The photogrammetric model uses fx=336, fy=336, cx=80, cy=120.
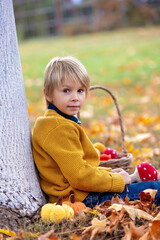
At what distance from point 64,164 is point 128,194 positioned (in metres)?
0.57

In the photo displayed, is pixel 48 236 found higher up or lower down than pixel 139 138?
higher up

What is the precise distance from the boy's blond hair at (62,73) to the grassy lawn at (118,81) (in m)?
0.43

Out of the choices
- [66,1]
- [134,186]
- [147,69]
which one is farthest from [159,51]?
[66,1]

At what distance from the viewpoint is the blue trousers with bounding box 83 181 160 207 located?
8.04ft

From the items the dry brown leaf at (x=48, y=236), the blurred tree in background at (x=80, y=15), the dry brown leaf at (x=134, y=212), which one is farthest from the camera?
the blurred tree in background at (x=80, y=15)

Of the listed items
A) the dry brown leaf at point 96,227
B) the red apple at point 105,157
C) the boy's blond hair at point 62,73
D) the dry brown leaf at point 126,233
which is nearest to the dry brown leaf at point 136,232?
the dry brown leaf at point 126,233

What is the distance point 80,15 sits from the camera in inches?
721

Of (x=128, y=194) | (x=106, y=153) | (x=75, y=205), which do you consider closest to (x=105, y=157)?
(x=106, y=153)

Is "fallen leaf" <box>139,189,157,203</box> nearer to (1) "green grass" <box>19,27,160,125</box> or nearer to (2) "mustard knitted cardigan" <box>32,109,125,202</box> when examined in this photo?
(2) "mustard knitted cardigan" <box>32,109,125,202</box>

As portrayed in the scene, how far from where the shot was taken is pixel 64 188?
2.44m

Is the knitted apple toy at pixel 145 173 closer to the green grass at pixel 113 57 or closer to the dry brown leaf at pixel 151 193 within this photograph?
the dry brown leaf at pixel 151 193

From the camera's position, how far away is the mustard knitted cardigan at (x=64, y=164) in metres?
2.33

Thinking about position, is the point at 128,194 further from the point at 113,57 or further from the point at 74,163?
the point at 113,57

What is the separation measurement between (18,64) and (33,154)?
67cm
